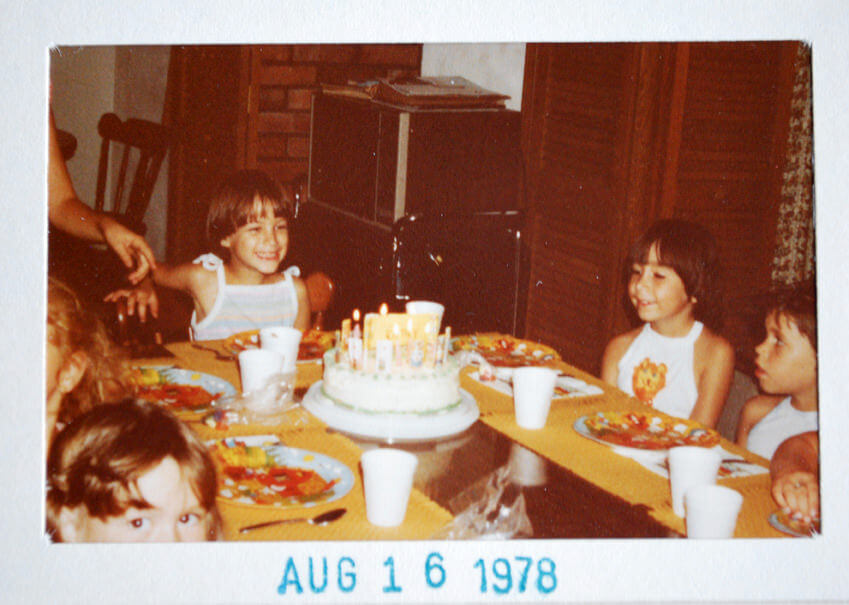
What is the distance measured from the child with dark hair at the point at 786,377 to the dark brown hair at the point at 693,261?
198mm

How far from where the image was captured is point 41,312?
2.55 ft

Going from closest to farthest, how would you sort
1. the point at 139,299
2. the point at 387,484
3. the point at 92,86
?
the point at 387,484
the point at 92,86
the point at 139,299

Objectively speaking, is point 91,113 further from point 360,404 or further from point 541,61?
point 541,61

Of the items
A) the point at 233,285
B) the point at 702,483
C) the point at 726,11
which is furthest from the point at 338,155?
the point at 702,483

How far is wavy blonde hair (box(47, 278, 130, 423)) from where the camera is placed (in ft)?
2.57

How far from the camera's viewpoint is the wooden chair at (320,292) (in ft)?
4.27

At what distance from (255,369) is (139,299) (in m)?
0.25

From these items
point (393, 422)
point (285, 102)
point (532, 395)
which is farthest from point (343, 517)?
point (285, 102)

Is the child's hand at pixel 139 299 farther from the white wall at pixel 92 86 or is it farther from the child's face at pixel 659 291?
the child's face at pixel 659 291

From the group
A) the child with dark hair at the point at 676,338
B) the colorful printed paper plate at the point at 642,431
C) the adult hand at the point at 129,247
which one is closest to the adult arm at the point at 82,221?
the adult hand at the point at 129,247

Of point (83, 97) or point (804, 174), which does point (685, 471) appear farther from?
point (83, 97)

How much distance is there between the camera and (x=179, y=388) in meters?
0.90

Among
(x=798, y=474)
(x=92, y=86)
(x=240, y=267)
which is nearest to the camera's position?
(x=798, y=474)

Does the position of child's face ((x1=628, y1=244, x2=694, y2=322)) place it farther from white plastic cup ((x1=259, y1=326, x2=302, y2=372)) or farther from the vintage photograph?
white plastic cup ((x1=259, y1=326, x2=302, y2=372))
